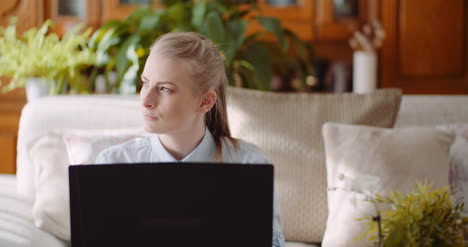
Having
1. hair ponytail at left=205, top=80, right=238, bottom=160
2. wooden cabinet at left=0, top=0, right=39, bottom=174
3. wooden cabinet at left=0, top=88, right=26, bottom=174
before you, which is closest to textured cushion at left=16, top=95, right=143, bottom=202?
hair ponytail at left=205, top=80, right=238, bottom=160

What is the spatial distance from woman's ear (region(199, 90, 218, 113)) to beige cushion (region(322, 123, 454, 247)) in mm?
493

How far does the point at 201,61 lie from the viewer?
3.69ft

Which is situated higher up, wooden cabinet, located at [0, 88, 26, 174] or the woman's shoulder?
the woman's shoulder

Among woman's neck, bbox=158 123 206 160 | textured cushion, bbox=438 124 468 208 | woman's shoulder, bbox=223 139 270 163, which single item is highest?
woman's neck, bbox=158 123 206 160

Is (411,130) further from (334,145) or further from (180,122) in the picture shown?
(180,122)

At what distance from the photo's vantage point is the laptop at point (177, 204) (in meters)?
0.75

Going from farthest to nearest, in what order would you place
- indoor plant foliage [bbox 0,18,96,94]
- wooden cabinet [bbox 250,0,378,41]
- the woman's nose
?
1. wooden cabinet [bbox 250,0,378,41]
2. indoor plant foliage [bbox 0,18,96,94]
3. the woman's nose

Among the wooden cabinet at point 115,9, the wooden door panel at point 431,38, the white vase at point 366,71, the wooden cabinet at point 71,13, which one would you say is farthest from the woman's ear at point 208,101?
the wooden door panel at point 431,38

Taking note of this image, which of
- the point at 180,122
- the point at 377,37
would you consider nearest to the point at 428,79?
the point at 377,37

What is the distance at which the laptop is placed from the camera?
2.45 ft

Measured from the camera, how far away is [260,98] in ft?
5.46

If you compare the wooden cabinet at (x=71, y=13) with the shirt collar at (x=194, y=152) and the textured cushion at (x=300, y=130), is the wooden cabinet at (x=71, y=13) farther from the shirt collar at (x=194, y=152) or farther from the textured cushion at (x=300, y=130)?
the shirt collar at (x=194, y=152)

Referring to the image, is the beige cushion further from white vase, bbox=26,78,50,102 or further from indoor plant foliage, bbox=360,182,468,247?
white vase, bbox=26,78,50,102

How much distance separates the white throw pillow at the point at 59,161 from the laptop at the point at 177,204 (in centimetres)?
73
